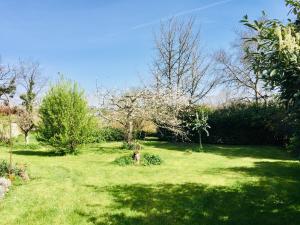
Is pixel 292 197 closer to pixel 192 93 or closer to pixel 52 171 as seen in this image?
pixel 52 171

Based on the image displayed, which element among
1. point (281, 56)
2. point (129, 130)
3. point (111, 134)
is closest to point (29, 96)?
point (111, 134)

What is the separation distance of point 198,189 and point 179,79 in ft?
85.1

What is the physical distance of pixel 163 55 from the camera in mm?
38406

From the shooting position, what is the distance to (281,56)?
6.97 m

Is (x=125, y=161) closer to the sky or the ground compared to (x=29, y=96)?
closer to the ground

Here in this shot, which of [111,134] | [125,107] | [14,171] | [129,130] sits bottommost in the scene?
[14,171]

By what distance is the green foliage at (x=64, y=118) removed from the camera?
74.0 feet

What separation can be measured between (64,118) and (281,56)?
57.0 feet

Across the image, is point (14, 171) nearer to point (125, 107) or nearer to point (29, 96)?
point (125, 107)

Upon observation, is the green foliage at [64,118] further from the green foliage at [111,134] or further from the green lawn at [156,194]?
the green foliage at [111,134]

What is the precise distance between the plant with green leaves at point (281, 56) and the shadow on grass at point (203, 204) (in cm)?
350

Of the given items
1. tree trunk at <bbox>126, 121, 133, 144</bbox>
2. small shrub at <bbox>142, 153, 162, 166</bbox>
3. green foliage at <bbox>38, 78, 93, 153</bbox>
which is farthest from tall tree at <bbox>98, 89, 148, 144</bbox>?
small shrub at <bbox>142, 153, 162, 166</bbox>

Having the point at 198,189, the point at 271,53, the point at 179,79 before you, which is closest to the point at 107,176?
the point at 198,189

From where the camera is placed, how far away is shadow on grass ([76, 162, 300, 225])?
10.4 metres
